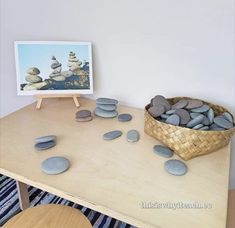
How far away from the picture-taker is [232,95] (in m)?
1.07

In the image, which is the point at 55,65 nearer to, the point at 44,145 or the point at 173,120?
the point at 44,145

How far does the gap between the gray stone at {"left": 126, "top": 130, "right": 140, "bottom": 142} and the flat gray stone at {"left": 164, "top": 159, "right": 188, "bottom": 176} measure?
0.56 feet

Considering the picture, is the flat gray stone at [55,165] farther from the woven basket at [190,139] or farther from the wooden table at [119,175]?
the woven basket at [190,139]

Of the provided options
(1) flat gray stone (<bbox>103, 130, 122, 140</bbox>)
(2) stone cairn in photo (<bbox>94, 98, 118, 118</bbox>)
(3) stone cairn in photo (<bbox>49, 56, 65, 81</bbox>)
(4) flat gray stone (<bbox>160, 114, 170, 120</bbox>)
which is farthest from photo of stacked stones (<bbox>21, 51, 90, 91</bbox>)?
(4) flat gray stone (<bbox>160, 114, 170, 120</bbox>)

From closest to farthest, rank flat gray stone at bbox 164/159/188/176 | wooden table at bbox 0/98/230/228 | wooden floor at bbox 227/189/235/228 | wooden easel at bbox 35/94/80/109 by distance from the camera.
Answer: wooden table at bbox 0/98/230/228
flat gray stone at bbox 164/159/188/176
wooden floor at bbox 227/189/235/228
wooden easel at bbox 35/94/80/109

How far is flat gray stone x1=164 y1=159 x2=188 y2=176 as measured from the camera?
2.67ft

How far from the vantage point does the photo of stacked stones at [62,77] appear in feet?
3.96

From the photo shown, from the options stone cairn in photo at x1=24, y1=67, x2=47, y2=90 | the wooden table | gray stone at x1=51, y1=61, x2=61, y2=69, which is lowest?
the wooden table

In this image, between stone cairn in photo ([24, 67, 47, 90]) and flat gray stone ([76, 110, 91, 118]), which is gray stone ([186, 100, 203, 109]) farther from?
stone cairn in photo ([24, 67, 47, 90])

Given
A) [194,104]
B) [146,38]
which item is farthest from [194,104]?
[146,38]

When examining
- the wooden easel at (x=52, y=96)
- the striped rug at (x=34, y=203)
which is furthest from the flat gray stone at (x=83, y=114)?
the striped rug at (x=34, y=203)

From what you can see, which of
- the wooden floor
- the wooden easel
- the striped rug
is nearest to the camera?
the wooden floor

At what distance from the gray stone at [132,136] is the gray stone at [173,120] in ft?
0.45

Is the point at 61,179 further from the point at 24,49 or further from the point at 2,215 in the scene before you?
the point at 2,215
